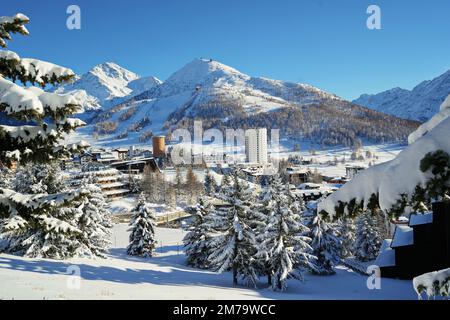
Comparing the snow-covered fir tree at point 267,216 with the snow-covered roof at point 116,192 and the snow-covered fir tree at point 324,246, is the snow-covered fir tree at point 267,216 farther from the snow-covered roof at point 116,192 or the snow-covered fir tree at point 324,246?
the snow-covered roof at point 116,192

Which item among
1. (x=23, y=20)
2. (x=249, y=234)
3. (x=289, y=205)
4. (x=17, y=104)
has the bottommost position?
(x=249, y=234)

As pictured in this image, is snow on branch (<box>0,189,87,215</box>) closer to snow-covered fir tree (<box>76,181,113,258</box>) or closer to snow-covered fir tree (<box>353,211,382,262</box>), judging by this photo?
snow-covered fir tree (<box>76,181,113,258</box>)

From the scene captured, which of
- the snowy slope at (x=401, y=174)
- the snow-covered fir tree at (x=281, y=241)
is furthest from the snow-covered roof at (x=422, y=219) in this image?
the snowy slope at (x=401, y=174)

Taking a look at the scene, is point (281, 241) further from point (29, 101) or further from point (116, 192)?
point (116, 192)
